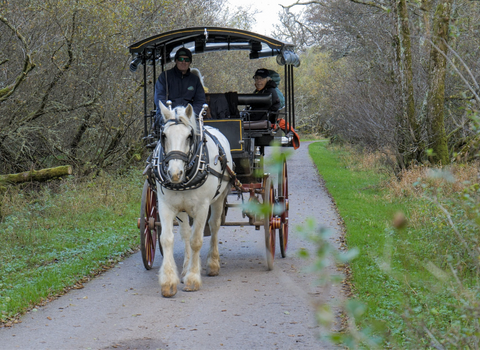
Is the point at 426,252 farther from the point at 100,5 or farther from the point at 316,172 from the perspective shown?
the point at 316,172

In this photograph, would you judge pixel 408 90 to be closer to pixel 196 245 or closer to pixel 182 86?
pixel 182 86

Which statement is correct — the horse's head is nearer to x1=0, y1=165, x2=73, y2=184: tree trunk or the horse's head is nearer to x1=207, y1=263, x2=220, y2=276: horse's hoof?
x1=207, y1=263, x2=220, y2=276: horse's hoof

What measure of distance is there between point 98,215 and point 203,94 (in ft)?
14.4

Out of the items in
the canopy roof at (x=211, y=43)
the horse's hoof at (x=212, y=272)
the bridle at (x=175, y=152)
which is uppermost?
the canopy roof at (x=211, y=43)

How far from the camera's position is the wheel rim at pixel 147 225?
281 inches

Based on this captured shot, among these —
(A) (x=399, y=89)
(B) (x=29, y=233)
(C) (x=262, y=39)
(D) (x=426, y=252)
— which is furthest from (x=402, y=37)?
(B) (x=29, y=233)

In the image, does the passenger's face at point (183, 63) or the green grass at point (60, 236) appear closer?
the green grass at point (60, 236)

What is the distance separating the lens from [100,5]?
1244 cm

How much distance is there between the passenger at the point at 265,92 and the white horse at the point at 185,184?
182cm

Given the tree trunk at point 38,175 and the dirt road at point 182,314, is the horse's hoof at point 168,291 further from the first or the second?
the tree trunk at point 38,175

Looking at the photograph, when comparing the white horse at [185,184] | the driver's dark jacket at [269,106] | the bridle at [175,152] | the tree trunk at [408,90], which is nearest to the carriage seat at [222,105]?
the driver's dark jacket at [269,106]

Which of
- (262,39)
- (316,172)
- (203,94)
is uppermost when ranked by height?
(262,39)

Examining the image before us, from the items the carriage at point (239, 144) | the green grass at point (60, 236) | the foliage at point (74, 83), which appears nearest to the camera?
the green grass at point (60, 236)

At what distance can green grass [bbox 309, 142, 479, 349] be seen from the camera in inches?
127
